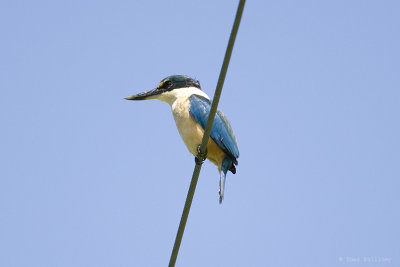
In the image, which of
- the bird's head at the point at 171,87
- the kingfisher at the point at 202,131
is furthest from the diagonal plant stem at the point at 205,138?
the bird's head at the point at 171,87

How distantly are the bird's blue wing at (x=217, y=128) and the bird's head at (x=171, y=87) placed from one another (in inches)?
13.0

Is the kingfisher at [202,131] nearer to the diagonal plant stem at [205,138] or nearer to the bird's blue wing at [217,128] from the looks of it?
the bird's blue wing at [217,128]

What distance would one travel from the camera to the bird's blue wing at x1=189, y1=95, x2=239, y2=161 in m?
5.02

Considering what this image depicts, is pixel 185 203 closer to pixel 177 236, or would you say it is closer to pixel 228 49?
pixel 177 236

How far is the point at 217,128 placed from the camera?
16.7 feet

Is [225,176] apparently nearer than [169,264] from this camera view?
No

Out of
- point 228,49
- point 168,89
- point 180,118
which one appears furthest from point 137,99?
point 228,49

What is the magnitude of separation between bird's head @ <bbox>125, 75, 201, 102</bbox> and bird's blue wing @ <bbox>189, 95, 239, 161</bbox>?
1.09 feet

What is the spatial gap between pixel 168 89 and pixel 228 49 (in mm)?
2617

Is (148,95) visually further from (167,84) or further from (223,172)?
(223,172)

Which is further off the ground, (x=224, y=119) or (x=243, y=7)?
(x=243, y=7)

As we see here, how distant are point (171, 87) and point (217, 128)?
80 centimetres

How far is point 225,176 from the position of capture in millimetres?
4980

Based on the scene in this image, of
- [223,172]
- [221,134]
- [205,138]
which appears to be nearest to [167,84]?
[221,134]
